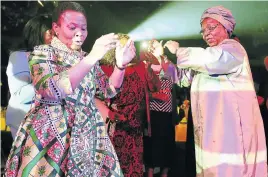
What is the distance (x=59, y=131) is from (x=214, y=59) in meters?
1.14

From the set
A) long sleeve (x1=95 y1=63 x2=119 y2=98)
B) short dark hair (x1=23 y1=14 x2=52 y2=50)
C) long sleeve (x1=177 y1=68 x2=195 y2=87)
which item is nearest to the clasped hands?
long sleeve (x1=95 y1=63 x2=119 y2=98)

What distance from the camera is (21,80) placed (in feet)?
10.7

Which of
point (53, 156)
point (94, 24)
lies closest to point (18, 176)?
point (53, 156)

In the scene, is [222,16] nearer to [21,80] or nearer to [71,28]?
[71,28]

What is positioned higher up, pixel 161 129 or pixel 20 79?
pixel 20 79

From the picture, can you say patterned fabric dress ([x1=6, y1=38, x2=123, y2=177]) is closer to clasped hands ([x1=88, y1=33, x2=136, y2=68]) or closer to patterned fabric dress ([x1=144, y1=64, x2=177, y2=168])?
clasped hands ([x1=88, y1=33, x2=136, y2=68])

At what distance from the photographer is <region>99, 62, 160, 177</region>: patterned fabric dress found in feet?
11.1

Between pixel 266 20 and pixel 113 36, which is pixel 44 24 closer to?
pixel 113 36

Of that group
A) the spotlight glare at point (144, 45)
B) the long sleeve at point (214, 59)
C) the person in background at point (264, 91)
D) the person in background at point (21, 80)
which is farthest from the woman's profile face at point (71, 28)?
the person in background at point (264, 91)

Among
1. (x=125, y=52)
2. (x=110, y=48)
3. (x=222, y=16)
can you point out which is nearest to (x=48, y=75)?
(x=110, y=48)

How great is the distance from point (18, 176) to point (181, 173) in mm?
2709

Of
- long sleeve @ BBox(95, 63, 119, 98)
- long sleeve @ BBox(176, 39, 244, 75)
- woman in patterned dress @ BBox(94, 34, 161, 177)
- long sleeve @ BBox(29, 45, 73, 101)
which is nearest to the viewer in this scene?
long sleeve @ BBox(29, 45, 73, 101)

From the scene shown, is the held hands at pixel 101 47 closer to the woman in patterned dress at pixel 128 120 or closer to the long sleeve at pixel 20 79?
the woman in patterned dress at pixel 128 120

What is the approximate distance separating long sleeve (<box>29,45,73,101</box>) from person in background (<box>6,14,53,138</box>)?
1.12 m
